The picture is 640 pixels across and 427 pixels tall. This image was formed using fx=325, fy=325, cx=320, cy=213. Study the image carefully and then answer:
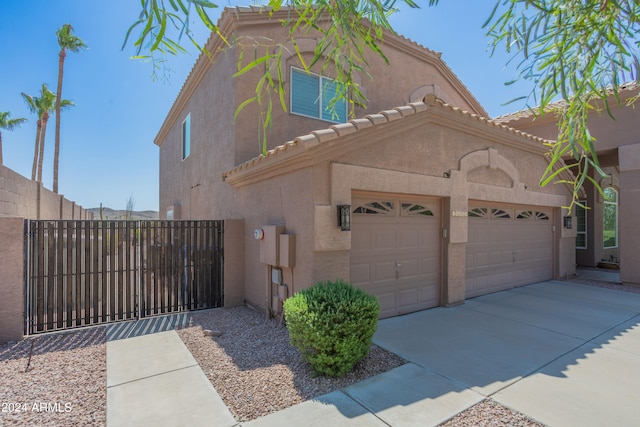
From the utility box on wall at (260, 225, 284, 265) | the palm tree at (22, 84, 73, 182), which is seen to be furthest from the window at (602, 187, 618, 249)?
the palm tree at (22, 84, 73, 182)

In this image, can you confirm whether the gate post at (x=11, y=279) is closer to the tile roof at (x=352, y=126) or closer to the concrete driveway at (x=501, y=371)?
the tile roof at (x=352, y=126)

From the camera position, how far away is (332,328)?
167 inches

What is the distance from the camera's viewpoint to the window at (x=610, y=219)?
14.9m

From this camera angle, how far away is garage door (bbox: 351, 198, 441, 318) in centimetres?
654

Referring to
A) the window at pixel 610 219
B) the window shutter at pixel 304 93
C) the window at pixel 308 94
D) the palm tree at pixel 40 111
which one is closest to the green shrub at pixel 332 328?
the window at pixel 308 94

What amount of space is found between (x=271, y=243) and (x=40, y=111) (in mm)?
31824

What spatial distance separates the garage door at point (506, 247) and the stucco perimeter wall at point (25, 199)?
1098cm

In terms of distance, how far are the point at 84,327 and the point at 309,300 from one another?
5.09 metres

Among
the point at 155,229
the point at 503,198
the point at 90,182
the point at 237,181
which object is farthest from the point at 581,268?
the point at 90,182

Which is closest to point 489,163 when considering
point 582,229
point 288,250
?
point 288,250

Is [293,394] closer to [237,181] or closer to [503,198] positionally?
[237,181]

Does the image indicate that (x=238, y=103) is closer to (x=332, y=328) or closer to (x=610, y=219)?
(x=332, y=328)

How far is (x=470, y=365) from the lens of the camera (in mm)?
4703

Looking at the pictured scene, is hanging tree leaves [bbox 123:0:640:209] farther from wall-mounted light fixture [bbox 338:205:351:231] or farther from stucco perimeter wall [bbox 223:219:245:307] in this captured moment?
stucco perimeter wall [bbox 223:219:245:307]
